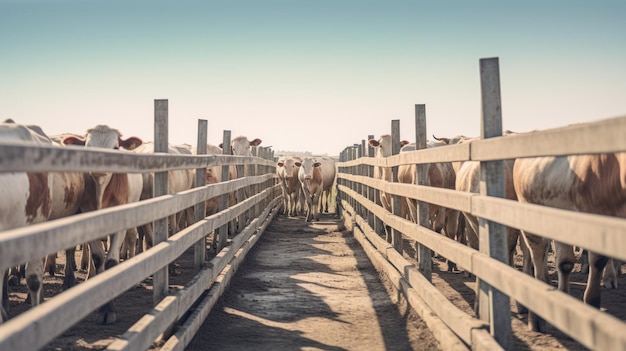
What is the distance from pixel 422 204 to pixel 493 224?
2.25 meters

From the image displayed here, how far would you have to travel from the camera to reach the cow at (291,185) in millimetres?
21062

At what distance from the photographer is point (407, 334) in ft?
18.1

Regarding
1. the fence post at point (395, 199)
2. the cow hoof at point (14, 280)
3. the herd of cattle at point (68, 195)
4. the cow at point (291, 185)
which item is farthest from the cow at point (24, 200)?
the cow at point (291, 185)

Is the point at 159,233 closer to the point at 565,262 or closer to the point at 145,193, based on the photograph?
the point at 565,262

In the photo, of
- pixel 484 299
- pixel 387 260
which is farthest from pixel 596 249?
pixel 387 260

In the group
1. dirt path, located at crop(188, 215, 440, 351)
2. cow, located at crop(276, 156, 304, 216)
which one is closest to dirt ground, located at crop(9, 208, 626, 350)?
dirt path, located at crop(188, 215, 440, 351)

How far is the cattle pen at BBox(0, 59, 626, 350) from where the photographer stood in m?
2.31

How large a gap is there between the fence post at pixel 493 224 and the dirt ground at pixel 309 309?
1.07 meters

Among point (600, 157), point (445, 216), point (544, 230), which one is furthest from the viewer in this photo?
point (445, 216)

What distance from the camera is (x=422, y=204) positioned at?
6066 mm

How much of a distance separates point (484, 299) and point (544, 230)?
4.29ft

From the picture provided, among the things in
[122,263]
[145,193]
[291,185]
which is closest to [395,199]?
[145,193]

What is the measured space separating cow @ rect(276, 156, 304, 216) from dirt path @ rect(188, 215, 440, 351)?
33.8 feet

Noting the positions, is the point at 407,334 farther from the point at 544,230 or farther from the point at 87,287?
the point at 87,287
